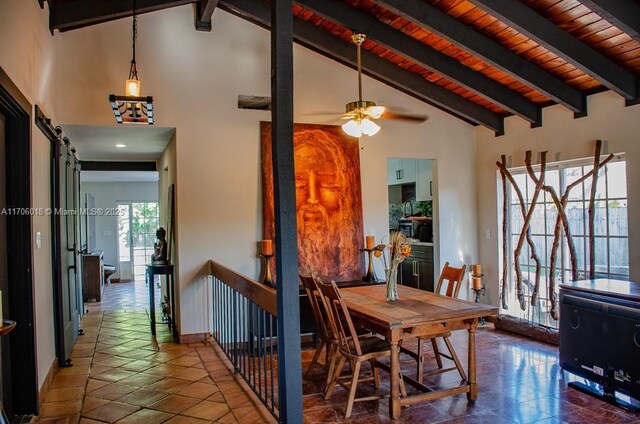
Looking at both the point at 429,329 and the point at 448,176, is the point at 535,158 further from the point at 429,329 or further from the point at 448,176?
the point at 429,329

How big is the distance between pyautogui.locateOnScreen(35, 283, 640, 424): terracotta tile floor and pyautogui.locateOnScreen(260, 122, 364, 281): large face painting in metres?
1.05

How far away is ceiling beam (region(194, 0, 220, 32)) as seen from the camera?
15.2 feet

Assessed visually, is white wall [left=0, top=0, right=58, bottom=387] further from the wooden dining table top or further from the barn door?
the wooden dining table top

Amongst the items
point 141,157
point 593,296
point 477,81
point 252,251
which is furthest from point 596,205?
point 141,157

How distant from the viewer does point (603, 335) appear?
3.60m

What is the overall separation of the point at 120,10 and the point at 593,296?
480 centimetres

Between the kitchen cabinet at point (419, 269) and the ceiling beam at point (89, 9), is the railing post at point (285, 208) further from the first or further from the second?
the kitchen cabinet at point (419, 269)

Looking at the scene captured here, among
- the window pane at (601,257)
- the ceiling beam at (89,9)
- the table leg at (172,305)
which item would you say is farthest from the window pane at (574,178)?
the table leg at (172,305)

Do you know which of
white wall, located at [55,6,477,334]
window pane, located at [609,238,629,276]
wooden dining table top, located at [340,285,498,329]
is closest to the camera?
wooden dining table top, located at [340,285,498,329]

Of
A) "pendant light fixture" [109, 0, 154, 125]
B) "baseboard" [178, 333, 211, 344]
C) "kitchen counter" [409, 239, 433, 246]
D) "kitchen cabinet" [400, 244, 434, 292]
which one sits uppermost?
"pendant light fixture" [109, 0, 154, 125]

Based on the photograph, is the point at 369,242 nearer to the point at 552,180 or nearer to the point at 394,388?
the point at 552,180

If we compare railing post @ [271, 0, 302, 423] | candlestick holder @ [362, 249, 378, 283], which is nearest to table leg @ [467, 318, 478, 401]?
railing post @ [271, 0, 302, 423]

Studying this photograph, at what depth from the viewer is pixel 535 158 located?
541 centimetres

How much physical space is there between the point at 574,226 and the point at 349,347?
3.12 metres
